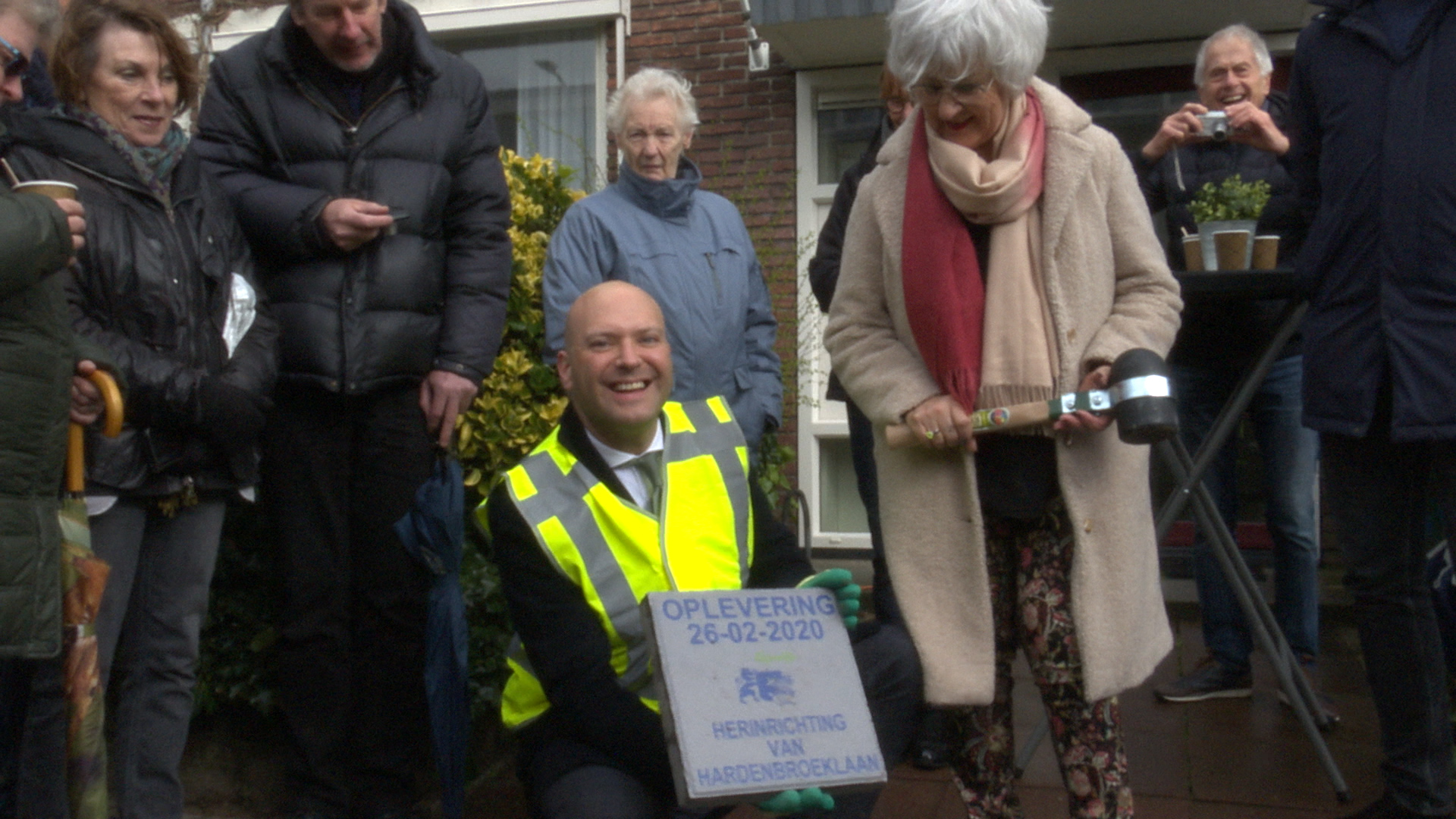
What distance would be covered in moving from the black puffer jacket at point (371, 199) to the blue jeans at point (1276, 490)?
211cm

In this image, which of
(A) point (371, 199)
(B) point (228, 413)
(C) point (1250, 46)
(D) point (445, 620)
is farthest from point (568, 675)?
(C) point (1250, 46)

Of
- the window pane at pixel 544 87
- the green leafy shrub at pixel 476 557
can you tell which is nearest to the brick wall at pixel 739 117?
the window pane at pixel 544 87

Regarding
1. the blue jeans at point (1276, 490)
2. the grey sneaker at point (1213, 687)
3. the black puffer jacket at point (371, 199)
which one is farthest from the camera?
Result: the grey sneaker at point (1213, 687)

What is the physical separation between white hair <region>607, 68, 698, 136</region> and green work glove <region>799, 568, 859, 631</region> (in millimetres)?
1933

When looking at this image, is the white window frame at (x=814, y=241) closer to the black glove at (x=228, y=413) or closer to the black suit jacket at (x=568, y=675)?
the black glove at (x=228, y=413)

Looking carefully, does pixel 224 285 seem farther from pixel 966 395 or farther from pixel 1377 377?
pixel 1377 377

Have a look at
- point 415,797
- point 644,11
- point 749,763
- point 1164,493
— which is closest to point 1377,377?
point 749,763

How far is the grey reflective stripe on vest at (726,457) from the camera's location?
259 centimetres

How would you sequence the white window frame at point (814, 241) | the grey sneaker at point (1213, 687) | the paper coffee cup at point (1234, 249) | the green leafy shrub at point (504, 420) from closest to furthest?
the paper coffee cup at point (1234, 249) < the green leafy shrub at point (504, 420) < the grey sneaker at point (1213, 687) < the white window frame at point (814, 241)

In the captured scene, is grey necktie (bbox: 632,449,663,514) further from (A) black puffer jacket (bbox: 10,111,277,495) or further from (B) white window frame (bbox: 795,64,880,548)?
(B) white window frame (bbox: 795,64,880,548)

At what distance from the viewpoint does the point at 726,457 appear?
2.63 metres

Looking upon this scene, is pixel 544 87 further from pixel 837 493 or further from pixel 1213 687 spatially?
pixel 1213 687

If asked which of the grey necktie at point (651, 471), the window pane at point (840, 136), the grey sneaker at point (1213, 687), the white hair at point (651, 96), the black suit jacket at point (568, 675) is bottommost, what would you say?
the grey sneaker at point (1213, 687)

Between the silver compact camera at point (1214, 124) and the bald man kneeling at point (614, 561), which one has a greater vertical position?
the silver compact camera at point (1214, 124)
